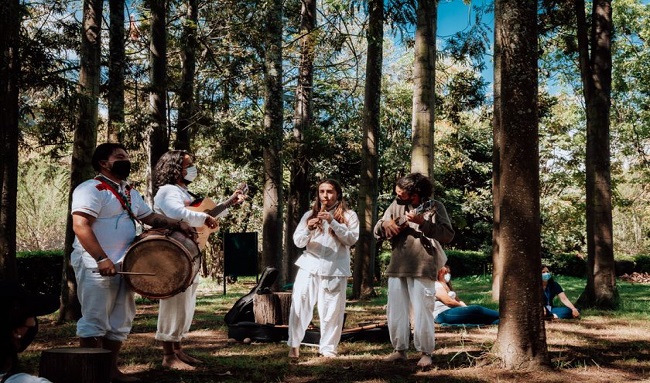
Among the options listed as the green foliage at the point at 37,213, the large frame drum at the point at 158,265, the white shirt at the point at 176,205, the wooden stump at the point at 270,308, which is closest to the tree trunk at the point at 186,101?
the wooden stump at the point at 270,308

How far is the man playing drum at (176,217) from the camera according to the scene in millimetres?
7121

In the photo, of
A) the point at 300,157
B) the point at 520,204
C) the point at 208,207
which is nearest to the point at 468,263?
the point at 300,157

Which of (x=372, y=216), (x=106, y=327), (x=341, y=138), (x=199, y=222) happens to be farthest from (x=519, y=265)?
(x=341, y=138)

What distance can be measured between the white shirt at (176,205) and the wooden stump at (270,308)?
2818 mm

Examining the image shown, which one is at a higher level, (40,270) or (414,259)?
(414,259)

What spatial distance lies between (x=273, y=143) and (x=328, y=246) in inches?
350

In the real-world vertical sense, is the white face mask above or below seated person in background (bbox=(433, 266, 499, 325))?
A: above

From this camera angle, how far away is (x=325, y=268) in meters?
8.16

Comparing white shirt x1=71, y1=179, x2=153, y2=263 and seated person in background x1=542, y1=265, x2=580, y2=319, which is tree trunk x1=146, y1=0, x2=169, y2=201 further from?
white shirt x1=71, y1=179, x2=153, y2=263

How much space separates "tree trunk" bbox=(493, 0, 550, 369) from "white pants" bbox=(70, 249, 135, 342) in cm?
358

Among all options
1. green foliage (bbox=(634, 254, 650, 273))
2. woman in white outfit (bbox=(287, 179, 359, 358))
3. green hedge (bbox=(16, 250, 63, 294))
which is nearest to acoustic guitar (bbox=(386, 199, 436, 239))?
woman in white outfit (bbox=(287, 179, 359, 358))

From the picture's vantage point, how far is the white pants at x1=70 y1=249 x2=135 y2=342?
593cm

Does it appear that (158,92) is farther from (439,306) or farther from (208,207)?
(208,207)

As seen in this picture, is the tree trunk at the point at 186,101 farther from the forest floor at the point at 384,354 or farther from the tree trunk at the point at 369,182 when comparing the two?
the forest floor at the point at 384,354
